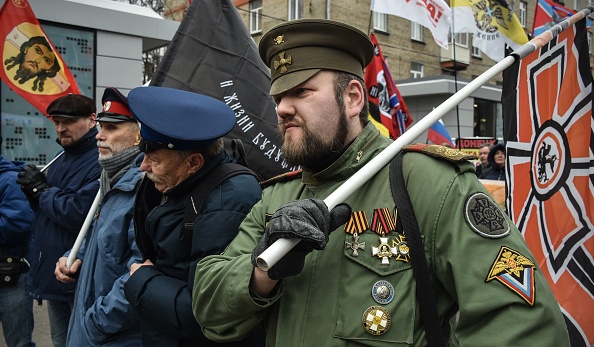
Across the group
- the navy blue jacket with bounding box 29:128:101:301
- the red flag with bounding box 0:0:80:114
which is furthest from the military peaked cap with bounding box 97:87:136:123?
the red flag with bounding box 0:0:80:114

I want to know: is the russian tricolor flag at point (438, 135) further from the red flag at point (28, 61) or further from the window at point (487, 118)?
the window at point (487, 118)

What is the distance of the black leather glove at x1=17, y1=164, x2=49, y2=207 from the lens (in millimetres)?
3883

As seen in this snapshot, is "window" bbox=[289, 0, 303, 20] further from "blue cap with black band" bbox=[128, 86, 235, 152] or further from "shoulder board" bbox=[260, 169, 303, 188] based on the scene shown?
"shoulder board" bbox=[260, 169, 303, 188]

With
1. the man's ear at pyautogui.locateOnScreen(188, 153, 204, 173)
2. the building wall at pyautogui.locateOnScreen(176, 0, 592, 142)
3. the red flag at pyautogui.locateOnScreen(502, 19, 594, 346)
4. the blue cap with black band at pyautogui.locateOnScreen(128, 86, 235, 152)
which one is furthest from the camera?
the building wall at pyautogui.locateOnScreen(176, 0, 592, 142)

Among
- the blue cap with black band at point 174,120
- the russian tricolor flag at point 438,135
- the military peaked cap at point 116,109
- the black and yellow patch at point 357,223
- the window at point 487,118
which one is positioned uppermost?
the window at point 487,118

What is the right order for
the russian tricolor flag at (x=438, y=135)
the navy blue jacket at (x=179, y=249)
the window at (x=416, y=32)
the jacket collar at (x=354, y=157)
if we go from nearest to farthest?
the jacket collar at (x=354, y=157) < the navy blue jacket at (x=179, y=249) < the russian tricolor flag at (x=438, y=135) < the window at (x=416, y=32)

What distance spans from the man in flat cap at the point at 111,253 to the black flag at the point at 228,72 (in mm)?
403

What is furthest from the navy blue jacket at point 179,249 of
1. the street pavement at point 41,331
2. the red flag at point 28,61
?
the street pavement at point 41,331

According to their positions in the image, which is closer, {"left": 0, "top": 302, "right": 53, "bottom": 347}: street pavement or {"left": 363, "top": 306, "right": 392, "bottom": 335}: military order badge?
{"left": 363, "top": 306, "right": 392, "bottom": 335}: military order badge

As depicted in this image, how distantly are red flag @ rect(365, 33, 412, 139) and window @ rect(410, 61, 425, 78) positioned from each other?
22316 mm

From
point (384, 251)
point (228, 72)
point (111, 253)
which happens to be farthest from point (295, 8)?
point (384, 251)

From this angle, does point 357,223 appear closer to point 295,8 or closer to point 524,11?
point 295,8

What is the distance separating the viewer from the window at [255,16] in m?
25.1

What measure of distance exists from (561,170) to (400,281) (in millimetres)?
1970
